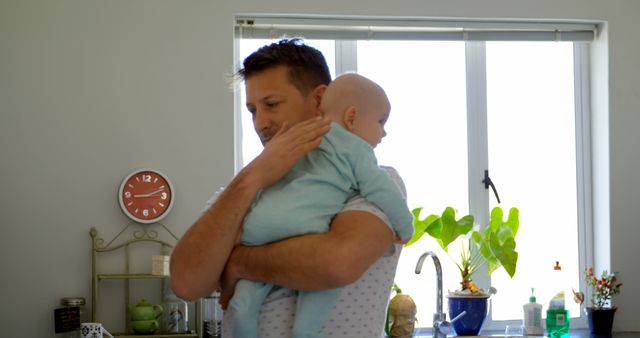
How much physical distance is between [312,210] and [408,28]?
2.79 meters

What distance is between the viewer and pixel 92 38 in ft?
A: 11.9

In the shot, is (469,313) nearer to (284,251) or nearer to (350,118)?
(350,118)

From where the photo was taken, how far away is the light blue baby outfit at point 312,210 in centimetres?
119

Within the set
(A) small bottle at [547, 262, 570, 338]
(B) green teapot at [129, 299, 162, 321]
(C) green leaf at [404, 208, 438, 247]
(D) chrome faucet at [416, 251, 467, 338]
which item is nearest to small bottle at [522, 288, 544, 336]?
(A) small bottle at [547, 262, 570, 338]

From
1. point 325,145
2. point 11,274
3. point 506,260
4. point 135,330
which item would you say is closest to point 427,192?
point 506,260

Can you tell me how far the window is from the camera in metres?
3.97

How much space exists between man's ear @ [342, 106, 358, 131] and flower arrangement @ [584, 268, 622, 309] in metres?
Answer: 2.81

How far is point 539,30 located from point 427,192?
0.83 meters

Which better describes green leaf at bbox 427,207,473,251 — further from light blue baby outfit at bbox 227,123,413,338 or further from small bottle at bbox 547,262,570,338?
light blue baby outfit at bbox 227,123,413,338

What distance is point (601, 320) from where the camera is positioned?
12.7 feet

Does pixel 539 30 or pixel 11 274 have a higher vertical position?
pixel 539 30

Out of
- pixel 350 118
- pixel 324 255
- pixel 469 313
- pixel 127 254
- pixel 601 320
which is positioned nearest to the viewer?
pixel 324 255

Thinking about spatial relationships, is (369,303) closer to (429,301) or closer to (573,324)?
(429,301)

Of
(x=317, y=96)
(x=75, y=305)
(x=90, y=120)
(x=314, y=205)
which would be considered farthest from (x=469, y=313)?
(x=314, y=205)
